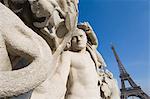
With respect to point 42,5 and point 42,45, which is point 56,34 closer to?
point 42,5

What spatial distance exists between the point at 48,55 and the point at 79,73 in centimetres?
133

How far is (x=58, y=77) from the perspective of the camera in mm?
3703

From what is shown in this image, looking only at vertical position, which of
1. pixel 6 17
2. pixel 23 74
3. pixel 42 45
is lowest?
pixel 23 74

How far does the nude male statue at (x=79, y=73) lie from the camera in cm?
410

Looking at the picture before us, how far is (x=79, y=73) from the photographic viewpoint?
165 inches

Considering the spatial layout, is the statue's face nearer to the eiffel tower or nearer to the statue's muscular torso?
the statue's muscular torso

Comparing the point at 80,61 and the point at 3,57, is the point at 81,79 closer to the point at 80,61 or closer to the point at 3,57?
the point at 80,61

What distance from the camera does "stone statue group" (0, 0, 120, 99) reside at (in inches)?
107

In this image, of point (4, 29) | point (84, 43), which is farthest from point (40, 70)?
point (84, 43)

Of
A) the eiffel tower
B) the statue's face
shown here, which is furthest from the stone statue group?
the eiffel tower

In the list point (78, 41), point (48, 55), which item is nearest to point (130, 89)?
point (78, 41)

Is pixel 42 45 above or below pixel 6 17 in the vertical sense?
below

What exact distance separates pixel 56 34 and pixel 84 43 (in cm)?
72

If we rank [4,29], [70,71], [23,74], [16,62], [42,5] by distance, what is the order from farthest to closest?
1. [70,71]
2. [42,5]
3. [16,62]
4. [4,29]
5. [23,74]
